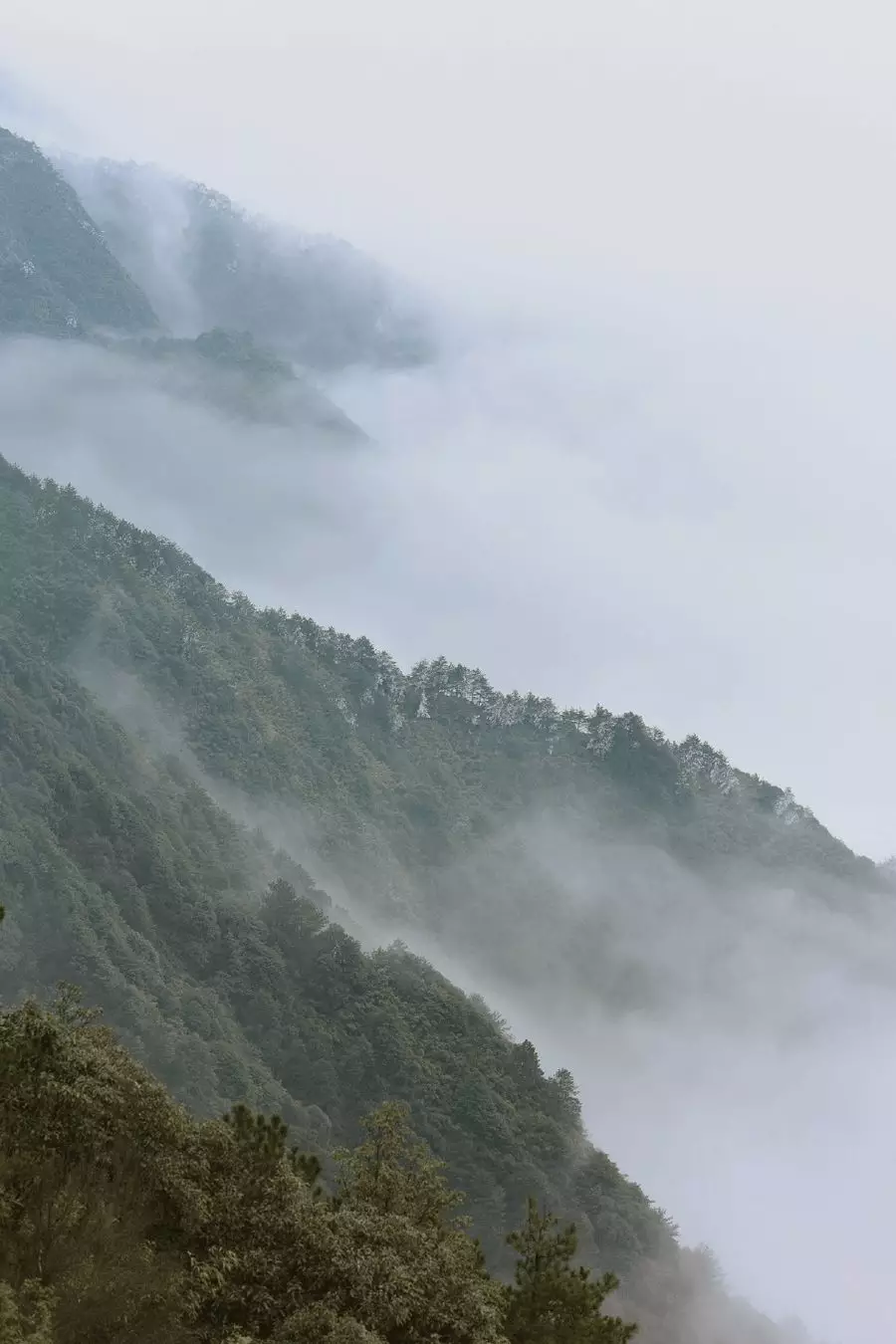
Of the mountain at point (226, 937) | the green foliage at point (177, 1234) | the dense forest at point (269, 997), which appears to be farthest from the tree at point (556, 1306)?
the mountain at point (226, 937)

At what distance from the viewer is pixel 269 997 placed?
342ft

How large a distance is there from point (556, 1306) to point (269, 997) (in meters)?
77.1

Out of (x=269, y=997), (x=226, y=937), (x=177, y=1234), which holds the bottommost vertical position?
(x=177, y=1234)

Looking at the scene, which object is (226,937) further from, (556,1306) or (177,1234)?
(177,1234)

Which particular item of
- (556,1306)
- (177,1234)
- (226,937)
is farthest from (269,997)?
(177,1234)

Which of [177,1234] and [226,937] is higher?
[226,937]

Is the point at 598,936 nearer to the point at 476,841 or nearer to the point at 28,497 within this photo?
the point at 476,841

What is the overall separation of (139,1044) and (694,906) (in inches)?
5063

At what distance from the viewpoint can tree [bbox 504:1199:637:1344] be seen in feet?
96.6

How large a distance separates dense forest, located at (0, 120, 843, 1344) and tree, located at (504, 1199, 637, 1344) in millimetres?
105

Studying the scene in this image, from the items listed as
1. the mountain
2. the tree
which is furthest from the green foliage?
the mountain

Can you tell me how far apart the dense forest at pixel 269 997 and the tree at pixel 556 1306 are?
11 cm

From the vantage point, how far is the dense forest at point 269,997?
26406mm

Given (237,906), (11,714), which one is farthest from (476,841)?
(11,714)
